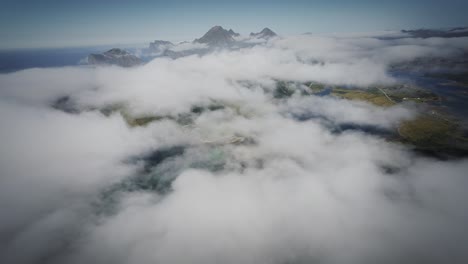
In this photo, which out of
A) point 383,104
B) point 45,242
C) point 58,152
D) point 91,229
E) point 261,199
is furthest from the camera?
point 383,104

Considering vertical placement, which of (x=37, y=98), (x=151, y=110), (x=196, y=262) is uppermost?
(x=37, y=98)

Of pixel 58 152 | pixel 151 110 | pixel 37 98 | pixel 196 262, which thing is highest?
pixel 37 98

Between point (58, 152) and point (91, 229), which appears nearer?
point (91, 229)

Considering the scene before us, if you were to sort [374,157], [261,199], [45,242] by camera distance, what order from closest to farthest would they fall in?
1. [45,242]
2. [261,199]
3. [374,157]

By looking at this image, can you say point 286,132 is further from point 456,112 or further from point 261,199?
point 456,112

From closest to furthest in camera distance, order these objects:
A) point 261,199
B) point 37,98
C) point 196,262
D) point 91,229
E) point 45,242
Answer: point 196,262 < point 45,242 < point 91,229 < point 261,199 < point 37,98

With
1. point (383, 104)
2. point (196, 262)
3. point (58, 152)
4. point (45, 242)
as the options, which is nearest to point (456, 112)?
point (383, 104)

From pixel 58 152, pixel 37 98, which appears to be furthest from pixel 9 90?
pixel 58 152

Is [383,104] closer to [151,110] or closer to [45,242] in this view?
[151,110]

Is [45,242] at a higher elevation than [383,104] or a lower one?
lower
